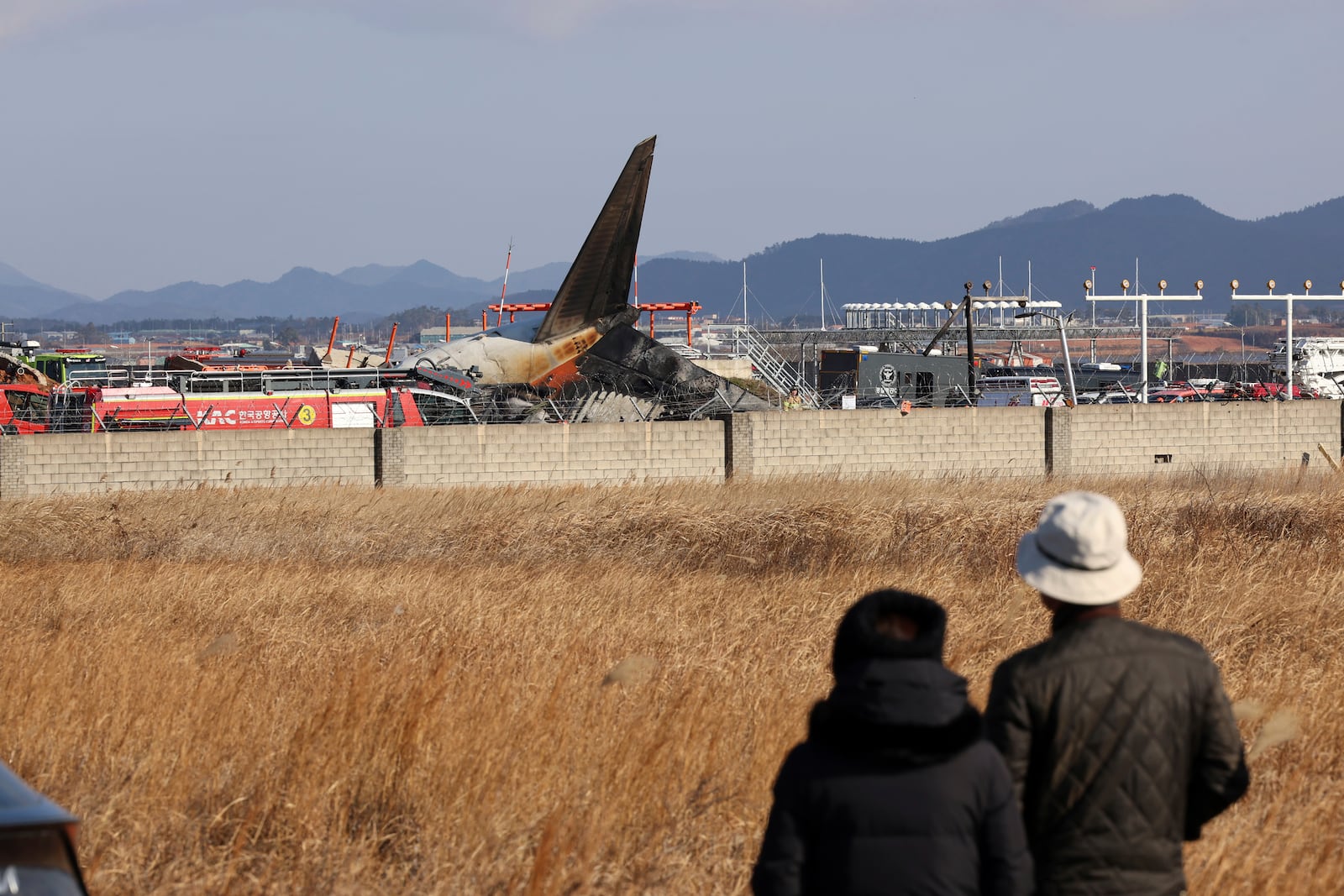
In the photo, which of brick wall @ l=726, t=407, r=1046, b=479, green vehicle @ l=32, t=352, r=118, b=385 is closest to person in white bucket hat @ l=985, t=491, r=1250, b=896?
brick wall @ l=726, t=407, r=1046, b=479

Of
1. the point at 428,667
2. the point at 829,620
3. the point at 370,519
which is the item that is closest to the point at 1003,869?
the point at 428,667

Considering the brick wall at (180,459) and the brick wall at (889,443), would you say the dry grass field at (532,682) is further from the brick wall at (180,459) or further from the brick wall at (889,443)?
the brick wall at (889,443)

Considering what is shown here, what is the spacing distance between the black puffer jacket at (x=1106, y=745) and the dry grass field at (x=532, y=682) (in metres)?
1.60

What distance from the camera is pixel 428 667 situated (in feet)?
33.6

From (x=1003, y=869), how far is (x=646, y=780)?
13.0 ft

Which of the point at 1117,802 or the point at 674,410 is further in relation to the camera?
the point at 674,410

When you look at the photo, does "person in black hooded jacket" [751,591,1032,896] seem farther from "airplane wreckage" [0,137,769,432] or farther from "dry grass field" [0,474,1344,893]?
"airplane wreckage" [0,137,769,432]

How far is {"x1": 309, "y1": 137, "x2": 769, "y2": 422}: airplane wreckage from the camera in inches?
1626

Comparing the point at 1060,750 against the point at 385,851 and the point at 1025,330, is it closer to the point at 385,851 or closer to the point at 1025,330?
the point at 385,851

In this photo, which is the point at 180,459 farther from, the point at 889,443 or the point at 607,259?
the point at 889,443

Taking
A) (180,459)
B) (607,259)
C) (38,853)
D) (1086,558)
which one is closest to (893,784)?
(1086,558)

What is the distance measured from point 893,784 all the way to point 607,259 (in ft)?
139

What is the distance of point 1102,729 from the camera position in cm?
433

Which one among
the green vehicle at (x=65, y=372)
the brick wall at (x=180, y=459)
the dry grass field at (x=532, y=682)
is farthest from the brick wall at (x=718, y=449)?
the green vehicle at (x=65, y=372)
